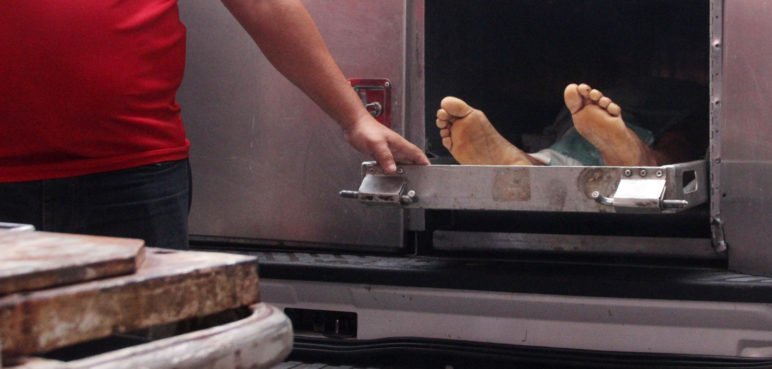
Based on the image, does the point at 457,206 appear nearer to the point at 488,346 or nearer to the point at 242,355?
the point at 488,346

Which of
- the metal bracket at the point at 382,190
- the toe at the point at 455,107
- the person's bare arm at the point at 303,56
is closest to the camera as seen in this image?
the person's bare arm at the point at 303,56

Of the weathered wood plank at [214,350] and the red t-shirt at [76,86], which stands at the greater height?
the red t-shirt at [76,86]

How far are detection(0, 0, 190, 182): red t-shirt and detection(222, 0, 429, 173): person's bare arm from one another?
0.68 feet

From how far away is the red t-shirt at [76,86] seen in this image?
212 cm

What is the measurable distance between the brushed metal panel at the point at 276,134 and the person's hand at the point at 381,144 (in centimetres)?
27

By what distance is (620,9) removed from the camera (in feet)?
11.9

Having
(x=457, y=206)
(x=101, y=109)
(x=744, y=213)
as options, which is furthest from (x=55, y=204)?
(x=744, y=213)

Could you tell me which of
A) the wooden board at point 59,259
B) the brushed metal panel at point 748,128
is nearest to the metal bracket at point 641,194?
the brushed metal panel at point 748,128

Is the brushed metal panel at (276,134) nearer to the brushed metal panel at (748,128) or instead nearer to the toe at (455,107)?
the toe at (455,107)

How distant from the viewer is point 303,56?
7.74 feet

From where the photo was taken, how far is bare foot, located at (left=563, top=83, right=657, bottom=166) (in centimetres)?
277

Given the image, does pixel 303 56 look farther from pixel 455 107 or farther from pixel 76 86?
pixel 455 107

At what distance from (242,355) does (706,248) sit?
193 centimetres

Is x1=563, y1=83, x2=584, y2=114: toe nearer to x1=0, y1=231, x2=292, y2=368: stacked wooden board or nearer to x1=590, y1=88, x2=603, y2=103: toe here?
x1=590, y1=88, x2=603, y2=103: toe
